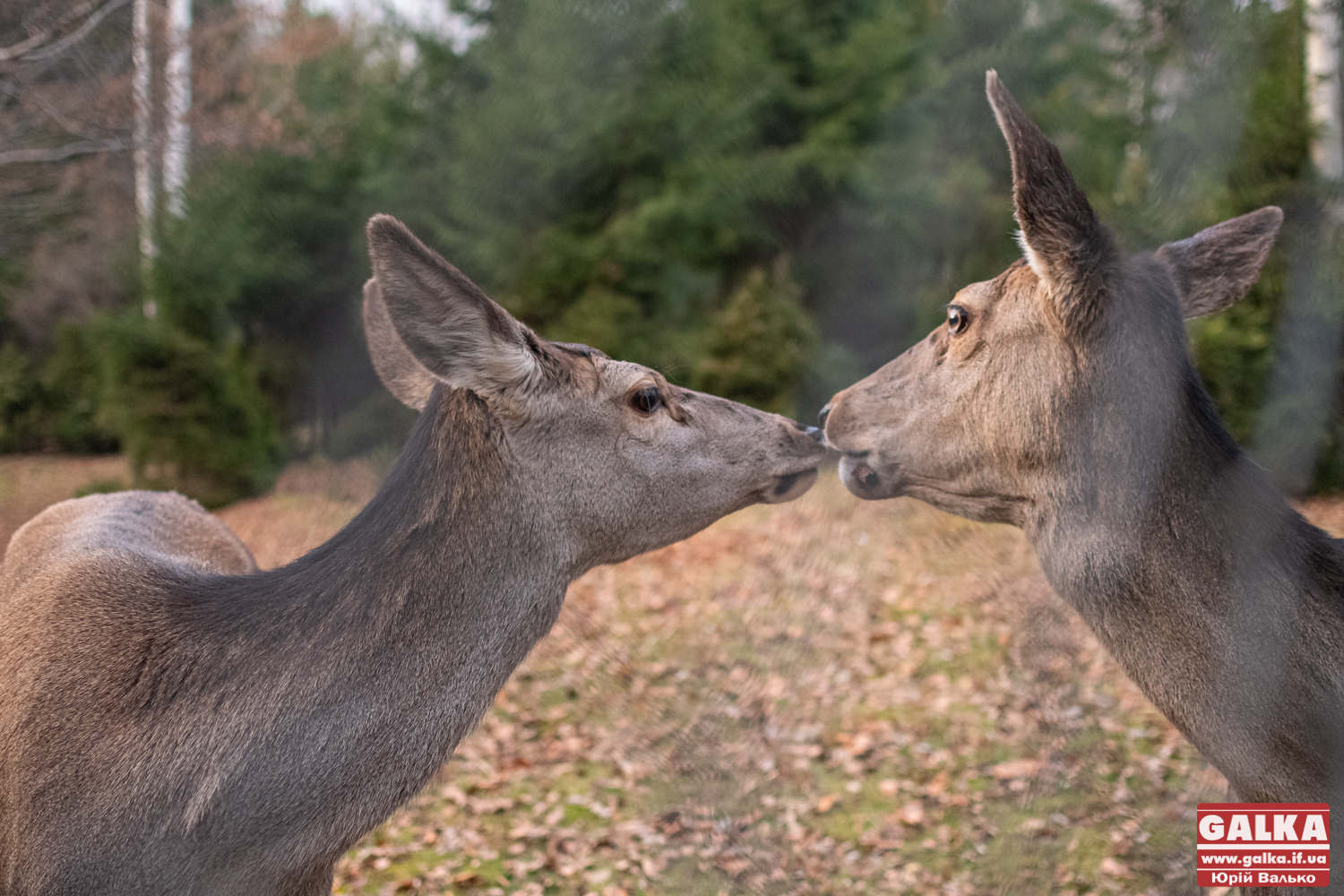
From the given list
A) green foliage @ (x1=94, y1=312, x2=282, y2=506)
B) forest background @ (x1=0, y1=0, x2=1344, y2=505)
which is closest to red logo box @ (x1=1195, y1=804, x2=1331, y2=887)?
forest background @ (x1=0, y1=0, x2=1344, y2=505)

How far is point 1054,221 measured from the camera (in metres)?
2.67

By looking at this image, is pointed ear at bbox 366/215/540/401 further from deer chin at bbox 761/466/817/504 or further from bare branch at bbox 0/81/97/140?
bare branch at bbox 0/81/97/140

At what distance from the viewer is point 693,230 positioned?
14.6 meters

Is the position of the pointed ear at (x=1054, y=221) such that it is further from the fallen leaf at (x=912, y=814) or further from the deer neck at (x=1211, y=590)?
the fallen leaf at (x=912, y=814)

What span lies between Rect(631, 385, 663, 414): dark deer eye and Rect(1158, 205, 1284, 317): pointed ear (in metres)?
1.71

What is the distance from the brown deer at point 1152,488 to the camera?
255cm

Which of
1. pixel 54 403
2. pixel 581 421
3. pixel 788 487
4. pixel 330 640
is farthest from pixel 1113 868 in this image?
pixel 54 403

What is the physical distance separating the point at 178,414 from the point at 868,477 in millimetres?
11767

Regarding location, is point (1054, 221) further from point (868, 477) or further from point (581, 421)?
point (581, 421)

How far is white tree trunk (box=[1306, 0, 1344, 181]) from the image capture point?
9703mm

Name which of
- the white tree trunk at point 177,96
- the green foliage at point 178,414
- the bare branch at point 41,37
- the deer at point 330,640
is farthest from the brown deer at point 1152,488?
the green foliage at point 178,414

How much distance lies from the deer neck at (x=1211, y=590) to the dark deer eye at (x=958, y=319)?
2.07ft

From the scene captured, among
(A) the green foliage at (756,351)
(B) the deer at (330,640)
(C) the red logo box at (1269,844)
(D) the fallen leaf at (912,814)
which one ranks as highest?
(A) the green foliage at (756,351)

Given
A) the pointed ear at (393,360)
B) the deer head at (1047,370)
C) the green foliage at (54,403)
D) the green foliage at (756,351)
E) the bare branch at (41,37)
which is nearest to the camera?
the deer head at (1047,370)
